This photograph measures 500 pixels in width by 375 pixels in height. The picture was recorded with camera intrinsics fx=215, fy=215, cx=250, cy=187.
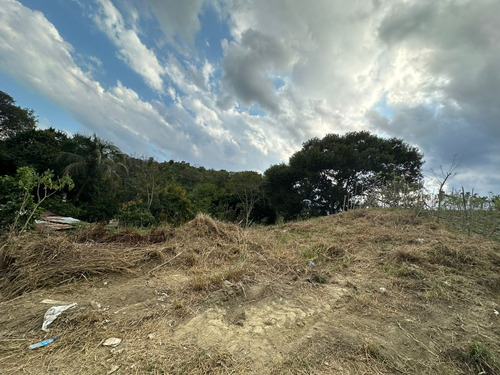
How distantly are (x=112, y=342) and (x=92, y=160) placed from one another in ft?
46.2

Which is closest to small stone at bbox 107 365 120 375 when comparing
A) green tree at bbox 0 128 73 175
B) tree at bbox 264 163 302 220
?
tree at bbox 264 163 302 220

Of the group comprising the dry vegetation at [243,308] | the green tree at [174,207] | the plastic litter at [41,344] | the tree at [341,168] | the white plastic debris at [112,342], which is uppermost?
the tree at [341,168]

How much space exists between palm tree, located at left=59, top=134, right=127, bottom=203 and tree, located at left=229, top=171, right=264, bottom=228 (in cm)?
803

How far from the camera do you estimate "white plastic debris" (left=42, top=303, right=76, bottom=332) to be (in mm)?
1748

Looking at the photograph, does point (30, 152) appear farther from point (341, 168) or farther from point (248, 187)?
point (341, 168)

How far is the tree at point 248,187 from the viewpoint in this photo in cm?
1616

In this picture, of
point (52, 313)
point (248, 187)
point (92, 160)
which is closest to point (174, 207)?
point (92, 160)

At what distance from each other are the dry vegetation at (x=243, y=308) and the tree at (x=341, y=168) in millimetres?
11180

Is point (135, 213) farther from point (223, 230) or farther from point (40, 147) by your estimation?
point (40, 147)

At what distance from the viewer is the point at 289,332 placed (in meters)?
1.87

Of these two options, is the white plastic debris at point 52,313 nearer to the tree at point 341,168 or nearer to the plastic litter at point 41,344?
the plastic litter at point 41,344

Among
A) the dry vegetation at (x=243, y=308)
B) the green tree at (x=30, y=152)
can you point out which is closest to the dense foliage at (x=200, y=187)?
the green tree at (x=30, y=152)

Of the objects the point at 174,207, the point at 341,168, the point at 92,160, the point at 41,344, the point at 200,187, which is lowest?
the point at 41,344

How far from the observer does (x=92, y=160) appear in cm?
1268
